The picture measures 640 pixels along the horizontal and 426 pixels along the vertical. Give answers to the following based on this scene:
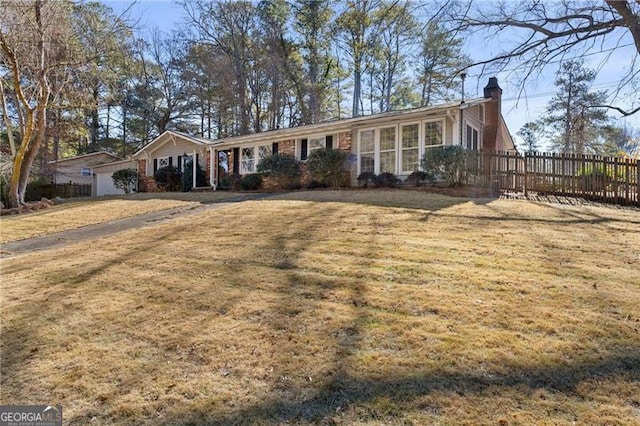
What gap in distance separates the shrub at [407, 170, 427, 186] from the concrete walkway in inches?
273

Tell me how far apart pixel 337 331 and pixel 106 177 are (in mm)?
28953

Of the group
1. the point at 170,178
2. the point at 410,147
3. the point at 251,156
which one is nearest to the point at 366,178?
the point at 410,147

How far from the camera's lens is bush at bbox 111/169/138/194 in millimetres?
25000

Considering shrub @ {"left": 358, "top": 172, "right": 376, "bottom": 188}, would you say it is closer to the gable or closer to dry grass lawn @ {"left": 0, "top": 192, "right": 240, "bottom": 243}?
dry grass lawn @ {"left": 0, "top": 192, "right": 240, "bottom": 243}

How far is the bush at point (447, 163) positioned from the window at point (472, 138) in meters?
2.68

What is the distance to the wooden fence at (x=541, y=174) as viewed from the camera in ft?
40.7

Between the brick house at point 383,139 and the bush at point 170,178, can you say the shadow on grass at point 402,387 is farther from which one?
the bush at point 170,178

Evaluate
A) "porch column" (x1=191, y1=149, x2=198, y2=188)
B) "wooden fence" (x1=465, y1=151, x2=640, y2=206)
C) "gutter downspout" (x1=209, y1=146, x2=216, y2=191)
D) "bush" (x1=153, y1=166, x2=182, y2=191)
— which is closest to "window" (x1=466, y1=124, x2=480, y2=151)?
"wooden fence" (x1=465, y1=151, x2=640, y2=206)

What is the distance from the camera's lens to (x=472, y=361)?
3.13 m

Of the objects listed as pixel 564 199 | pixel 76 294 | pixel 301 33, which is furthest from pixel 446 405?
pixel 301 33

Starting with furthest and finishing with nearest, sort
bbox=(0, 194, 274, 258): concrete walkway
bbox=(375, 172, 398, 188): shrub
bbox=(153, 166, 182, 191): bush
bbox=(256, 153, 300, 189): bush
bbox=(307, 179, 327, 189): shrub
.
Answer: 1. bbox=(153, 166, 182, 191): bush
2. bbox=(256, 153, 300, 189): bush
3. bbox=(307, 179, 327, 189): shrub
4. bbox=(375, 172, 398, 188): shrub
5. bbox=(0, 194, 274, 258): concrete walkway

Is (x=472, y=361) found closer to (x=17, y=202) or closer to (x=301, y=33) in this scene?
(x=17, y=202)

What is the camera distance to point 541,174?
1288cm

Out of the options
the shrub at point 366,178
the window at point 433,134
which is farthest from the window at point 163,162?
the window at point 433,134
